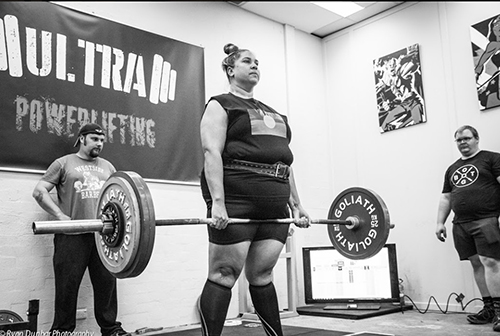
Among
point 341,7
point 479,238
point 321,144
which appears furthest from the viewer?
point 321,144

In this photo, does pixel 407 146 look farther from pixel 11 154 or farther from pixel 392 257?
pixel 11 154

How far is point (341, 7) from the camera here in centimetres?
465

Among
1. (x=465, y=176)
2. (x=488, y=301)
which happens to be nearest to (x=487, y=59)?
(x=465, y=176)

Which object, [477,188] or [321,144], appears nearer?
[477,188]

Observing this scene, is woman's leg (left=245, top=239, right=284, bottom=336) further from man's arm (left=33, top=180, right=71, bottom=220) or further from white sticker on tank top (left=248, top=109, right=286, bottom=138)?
man's arm (left=33, top=180, right=71, bottom=220)

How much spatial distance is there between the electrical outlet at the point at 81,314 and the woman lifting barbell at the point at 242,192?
1568mm

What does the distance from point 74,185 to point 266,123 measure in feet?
4.84

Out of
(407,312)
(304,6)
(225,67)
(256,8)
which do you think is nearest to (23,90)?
(225,67)

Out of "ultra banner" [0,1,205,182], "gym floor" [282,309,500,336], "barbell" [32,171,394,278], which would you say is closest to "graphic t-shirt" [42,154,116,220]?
"ultra banner" [0,1,205,182]

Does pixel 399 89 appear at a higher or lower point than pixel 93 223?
higher

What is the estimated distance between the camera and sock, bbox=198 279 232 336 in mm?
1778

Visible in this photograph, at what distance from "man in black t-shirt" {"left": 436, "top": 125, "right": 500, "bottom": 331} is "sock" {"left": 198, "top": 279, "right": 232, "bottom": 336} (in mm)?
2127

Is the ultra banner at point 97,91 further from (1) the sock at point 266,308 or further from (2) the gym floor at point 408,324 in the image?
(1) the sock at point 266,308

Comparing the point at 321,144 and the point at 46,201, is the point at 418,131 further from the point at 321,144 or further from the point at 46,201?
the point at 46,201
